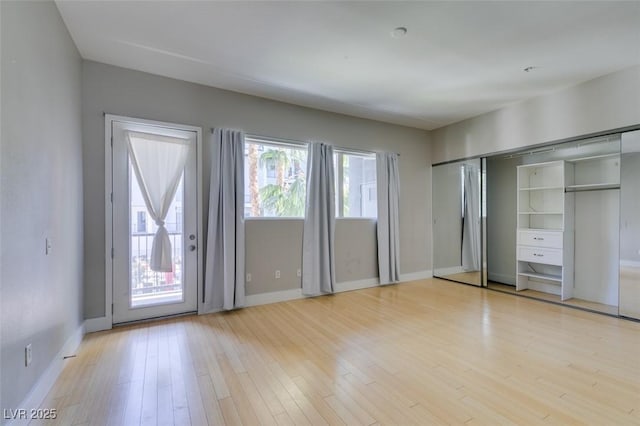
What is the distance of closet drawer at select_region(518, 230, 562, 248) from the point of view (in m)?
4.16

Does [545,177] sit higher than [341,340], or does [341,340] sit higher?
[545,177]

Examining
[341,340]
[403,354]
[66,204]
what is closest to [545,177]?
[403,354]

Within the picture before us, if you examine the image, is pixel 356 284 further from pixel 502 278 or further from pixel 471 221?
pixel 502 278

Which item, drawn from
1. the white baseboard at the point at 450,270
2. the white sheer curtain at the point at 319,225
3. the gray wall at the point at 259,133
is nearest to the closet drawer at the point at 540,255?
the white baseboard at the point at 450,270

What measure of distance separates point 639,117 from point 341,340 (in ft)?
13.7

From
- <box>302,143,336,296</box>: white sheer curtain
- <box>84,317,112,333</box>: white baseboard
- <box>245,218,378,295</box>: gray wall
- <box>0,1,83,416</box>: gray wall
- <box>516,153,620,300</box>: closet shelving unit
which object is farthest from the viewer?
<box>302,143,336,296</box>: white sheer curtain

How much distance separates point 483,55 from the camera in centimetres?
305

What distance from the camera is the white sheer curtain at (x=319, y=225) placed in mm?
4379

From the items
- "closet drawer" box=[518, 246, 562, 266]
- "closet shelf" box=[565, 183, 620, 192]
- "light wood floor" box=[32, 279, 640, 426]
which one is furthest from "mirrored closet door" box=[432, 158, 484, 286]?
"light wood floor" box=[32, 279, 640, 426]

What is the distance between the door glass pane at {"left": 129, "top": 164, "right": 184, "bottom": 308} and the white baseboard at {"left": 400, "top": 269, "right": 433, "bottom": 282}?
12.8 feet

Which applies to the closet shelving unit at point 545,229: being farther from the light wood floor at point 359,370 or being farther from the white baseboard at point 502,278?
the light wood floor at point 359,370

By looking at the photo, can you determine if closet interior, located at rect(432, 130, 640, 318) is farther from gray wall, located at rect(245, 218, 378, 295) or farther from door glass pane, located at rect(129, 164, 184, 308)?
door glass pane, located at rect(129, 164, 184, 308)

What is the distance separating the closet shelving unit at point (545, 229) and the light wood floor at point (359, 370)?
2.81 feet

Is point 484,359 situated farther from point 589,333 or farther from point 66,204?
point 66,204
